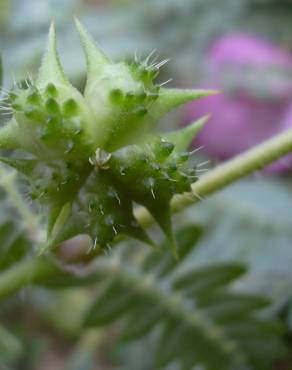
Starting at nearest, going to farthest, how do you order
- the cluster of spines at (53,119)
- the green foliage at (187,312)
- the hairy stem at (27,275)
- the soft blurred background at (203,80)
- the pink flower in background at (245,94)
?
1. the cluster of spines at (53,119)
2. the hairy stem at (27,275)
3. the green foliage at (187,312)
4. the soft blurred background at (203,80)
5. the pink flower in background at (245,94)

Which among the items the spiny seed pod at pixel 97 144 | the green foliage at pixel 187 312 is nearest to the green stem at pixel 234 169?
the spiny seed pod at pixel 97 144

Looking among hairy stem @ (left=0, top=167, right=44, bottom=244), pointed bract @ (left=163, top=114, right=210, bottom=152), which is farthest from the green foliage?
pointed bract @ (left=163, top=114, right=210, bottom=152)

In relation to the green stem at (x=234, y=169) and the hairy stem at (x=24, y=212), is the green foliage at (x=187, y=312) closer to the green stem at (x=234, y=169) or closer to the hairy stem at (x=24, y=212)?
the hairy stem at (x=24, y=212)

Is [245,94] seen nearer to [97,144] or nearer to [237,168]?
[237,168]

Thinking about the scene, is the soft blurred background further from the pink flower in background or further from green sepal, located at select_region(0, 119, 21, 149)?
green sepal, located at select_region(0, 119, 21, 149)

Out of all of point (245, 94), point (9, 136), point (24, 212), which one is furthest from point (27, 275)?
point (245, 94)

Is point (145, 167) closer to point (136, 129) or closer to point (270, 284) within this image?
point (136, 129)

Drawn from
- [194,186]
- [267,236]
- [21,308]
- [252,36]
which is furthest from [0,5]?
[194,186]
